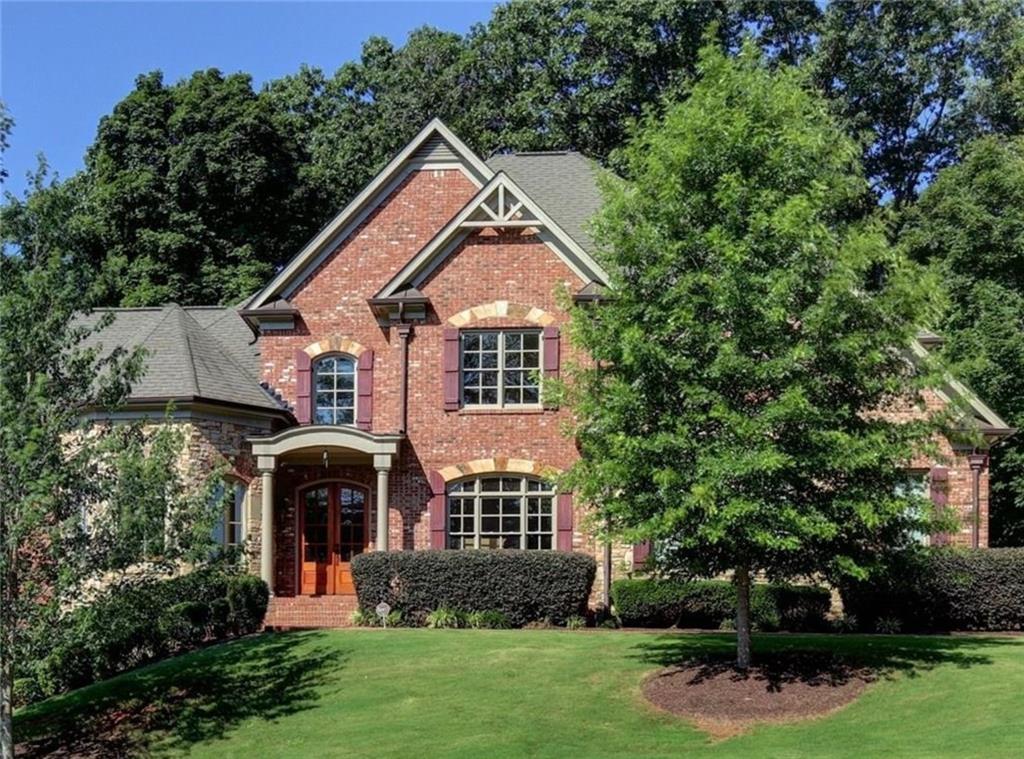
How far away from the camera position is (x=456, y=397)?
25406mm

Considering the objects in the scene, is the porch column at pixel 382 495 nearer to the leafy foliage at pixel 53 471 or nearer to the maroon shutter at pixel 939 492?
the leafy foliage at pixel 53 471

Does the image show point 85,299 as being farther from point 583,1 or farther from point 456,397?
point 583,1

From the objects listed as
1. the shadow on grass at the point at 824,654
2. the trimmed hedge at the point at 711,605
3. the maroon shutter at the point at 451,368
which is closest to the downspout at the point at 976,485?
the trimmed hedge at the point at 711,605

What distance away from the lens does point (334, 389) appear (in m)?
26.6

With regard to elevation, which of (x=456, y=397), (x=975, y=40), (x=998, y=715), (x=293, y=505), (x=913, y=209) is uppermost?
(x=975, y=40)

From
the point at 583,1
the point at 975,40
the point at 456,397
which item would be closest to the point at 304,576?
the point at 456,397

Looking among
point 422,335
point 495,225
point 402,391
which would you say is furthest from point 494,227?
point 402,391

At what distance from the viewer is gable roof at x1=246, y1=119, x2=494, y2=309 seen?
26.6 metres

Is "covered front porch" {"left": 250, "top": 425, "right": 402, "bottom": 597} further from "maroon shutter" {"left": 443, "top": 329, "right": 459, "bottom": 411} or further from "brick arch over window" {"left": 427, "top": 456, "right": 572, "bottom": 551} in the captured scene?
"maroon shutter" {"left": 443, "top": 329, "right": 459, "bottom": 411}

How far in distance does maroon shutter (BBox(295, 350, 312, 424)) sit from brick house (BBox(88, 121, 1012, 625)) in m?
0.04

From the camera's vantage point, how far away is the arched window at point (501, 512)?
25.2m

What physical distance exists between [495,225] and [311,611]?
810 cm

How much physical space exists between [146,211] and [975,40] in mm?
27135

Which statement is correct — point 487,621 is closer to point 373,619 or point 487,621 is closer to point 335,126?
point 373,619
